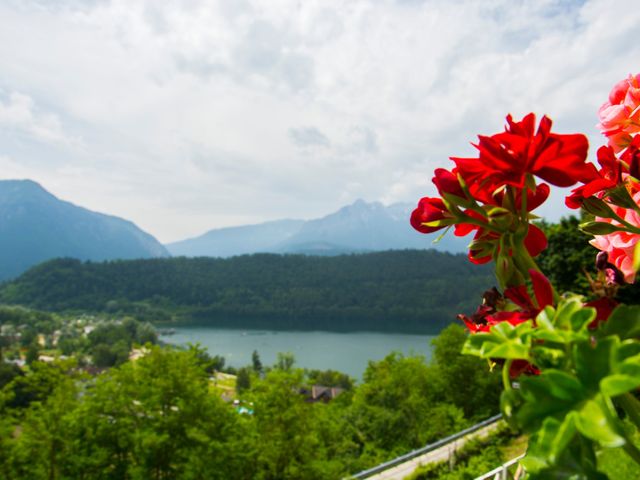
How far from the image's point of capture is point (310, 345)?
206 ft

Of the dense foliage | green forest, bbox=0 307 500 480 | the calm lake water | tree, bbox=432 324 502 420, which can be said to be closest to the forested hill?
the calm lake water

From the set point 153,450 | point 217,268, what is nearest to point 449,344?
point 153,450

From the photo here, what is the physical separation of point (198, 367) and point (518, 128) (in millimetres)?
12389

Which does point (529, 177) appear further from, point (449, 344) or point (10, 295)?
point (10, 295)

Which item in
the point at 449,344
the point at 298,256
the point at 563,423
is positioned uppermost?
the point at 298,256

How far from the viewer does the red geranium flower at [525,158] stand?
0.47m

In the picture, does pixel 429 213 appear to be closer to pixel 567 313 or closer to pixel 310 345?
pixel 567 313

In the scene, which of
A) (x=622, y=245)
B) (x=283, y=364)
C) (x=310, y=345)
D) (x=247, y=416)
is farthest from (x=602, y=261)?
(x=310, y=345)

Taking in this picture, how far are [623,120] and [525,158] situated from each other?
396mm

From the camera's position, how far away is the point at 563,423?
29 centimetres

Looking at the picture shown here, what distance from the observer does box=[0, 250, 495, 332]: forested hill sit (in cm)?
8331

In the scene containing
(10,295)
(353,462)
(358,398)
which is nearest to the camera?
(353,462)

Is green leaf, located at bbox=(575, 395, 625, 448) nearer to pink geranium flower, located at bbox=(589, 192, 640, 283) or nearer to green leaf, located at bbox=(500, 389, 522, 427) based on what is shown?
green leaf, located at bbox=(500, 389, 522, 427)

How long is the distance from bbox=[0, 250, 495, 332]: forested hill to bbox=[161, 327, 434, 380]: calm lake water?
682 centimetres
